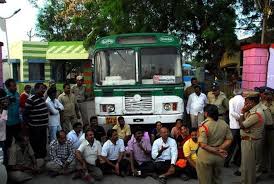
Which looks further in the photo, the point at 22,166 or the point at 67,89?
the point at 67,89

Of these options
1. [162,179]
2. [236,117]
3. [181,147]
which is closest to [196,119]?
[181,147]

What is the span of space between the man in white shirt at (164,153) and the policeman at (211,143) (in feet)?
6.96

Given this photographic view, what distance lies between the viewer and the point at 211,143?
609 centimetres

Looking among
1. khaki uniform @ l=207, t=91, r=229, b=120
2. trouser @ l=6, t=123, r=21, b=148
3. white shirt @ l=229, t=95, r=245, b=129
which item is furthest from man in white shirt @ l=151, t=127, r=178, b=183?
trouser @ l=6, t=123, r=21, b=148

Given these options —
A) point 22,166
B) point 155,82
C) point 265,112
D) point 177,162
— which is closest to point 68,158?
point 22,166

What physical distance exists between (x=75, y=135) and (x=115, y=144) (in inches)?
35.0

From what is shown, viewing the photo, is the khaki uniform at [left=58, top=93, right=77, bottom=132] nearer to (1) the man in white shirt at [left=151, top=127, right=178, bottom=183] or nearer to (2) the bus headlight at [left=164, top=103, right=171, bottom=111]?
(2) the bus headlight at [left=164, top=103, right=171, bottom=111]

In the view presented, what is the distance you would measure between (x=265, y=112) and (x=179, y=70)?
10.6 feet

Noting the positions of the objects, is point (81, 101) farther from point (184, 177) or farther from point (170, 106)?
point (184, 177)

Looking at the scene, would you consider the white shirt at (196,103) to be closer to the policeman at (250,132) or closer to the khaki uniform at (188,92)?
the khaki uniform at (188,92)

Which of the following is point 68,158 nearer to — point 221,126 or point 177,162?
point 177,162

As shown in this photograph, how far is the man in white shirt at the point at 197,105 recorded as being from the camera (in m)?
10.3

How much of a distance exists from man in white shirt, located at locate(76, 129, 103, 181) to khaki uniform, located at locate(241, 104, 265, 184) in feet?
8.84

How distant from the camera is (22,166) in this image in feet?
26.3
